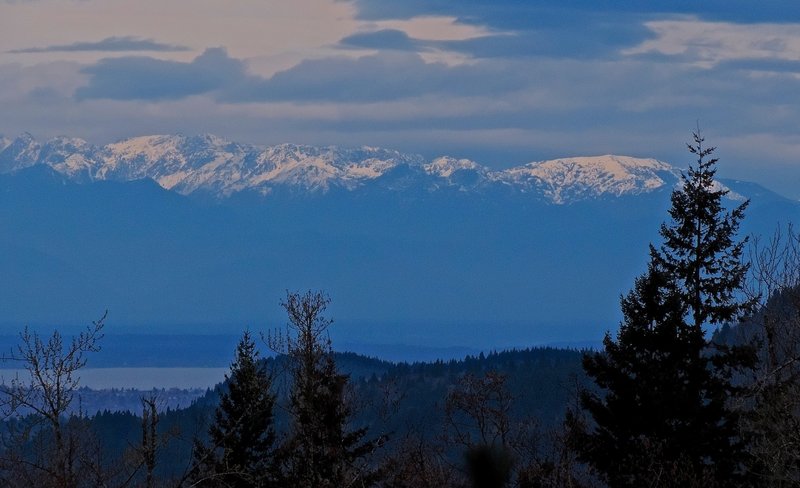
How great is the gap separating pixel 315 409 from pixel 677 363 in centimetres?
917

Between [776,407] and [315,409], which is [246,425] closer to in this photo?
[315,409]

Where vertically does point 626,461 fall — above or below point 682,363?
below

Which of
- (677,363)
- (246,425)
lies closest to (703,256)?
(677,363)

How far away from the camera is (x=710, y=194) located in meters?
29.0

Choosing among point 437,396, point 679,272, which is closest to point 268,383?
point 679,272

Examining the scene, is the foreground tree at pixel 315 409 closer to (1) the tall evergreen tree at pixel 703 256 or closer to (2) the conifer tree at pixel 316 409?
(2) the conifer tree at pixel 316 409

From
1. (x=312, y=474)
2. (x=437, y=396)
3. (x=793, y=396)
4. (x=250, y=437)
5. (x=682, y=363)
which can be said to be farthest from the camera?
(x=437, y=396)

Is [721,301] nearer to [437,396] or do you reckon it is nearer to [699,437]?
[699,437]

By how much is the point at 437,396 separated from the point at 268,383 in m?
170

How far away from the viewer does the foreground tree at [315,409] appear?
30.9 m

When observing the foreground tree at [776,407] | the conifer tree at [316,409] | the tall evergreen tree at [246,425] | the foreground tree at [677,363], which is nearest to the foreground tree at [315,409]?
the conifer tree at [316,409]

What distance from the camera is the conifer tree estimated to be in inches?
1217

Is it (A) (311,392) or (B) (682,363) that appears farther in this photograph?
(A) (311,392)

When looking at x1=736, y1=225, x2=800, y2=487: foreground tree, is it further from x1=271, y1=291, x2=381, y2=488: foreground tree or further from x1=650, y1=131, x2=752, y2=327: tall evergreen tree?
x1=271, y1=291, x2=381, y2=488: foreground tree
